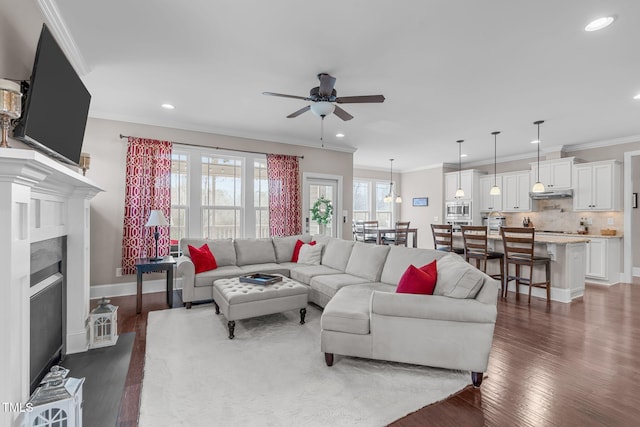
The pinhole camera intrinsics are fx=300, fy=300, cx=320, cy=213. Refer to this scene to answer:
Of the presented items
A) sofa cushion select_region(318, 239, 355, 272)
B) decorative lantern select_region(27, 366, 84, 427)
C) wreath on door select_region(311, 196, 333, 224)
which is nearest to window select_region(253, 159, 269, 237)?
wreath on door select_region(311, 196, 333, 224)

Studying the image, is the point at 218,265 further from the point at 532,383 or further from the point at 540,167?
the point at 540,167

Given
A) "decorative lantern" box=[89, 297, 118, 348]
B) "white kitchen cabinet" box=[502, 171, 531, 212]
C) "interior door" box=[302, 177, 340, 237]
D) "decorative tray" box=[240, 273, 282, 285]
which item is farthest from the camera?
"white kitchen cabinet" box=[502, 171, 531, 212]

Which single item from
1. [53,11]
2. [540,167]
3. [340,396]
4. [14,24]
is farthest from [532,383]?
[540,167]

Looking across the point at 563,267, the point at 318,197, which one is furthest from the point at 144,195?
the point at 563,267

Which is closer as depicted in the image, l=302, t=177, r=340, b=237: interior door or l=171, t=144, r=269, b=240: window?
l=171, t=144, r=269, b=240: window

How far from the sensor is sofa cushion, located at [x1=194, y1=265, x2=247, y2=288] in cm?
401

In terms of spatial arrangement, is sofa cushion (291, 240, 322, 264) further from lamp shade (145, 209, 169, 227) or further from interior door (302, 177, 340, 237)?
lamp shade (145, 209, 169, 227)

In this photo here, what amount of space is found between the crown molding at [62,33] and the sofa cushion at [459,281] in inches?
143

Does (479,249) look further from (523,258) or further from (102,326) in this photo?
(102,326)

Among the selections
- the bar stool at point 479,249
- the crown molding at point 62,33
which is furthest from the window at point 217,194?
the bar stool at point 479,249

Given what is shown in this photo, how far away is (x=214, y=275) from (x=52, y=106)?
8.63ft

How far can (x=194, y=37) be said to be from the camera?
2629 mm

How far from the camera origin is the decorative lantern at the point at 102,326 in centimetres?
279

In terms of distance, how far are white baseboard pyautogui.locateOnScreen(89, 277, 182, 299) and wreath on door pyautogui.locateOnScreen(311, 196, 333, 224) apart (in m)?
3.11
